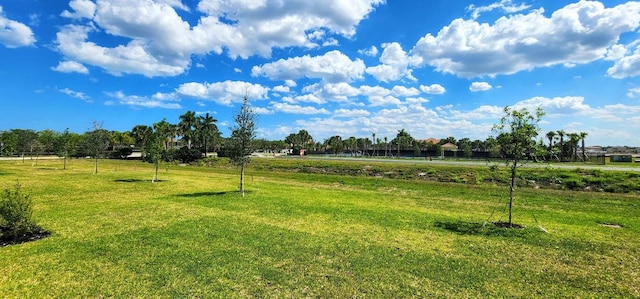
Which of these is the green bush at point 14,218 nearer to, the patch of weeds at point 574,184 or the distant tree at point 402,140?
the patch of weeds at point 574,184

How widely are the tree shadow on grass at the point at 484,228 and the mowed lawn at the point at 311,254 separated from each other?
0.08 m

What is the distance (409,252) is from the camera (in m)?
9.52

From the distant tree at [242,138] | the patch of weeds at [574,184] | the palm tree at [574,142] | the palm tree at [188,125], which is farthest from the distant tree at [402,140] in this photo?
the distant tree at [242,138]

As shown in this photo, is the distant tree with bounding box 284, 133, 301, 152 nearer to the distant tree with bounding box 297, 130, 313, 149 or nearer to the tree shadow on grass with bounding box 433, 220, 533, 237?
the distant tree with bounding box 297, 130, 313, 149

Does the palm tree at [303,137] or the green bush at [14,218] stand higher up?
the palm tree at [303,137]

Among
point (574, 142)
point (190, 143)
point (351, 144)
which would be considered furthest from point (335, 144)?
point (574, 142)

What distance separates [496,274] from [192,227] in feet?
34.3

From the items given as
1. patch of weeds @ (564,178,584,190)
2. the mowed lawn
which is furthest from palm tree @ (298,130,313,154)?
the mowed lawn

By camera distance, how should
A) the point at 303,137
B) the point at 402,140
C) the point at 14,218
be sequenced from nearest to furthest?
the point at 14,218
the point at 402,140
the point at 303,137

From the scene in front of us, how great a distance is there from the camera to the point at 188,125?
9344 centimetres

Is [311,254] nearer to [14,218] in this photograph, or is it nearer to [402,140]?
[14,218]

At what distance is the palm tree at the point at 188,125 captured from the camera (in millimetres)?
92688

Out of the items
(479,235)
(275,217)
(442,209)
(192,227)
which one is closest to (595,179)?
(442,209)

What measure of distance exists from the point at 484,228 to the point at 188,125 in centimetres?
9402
